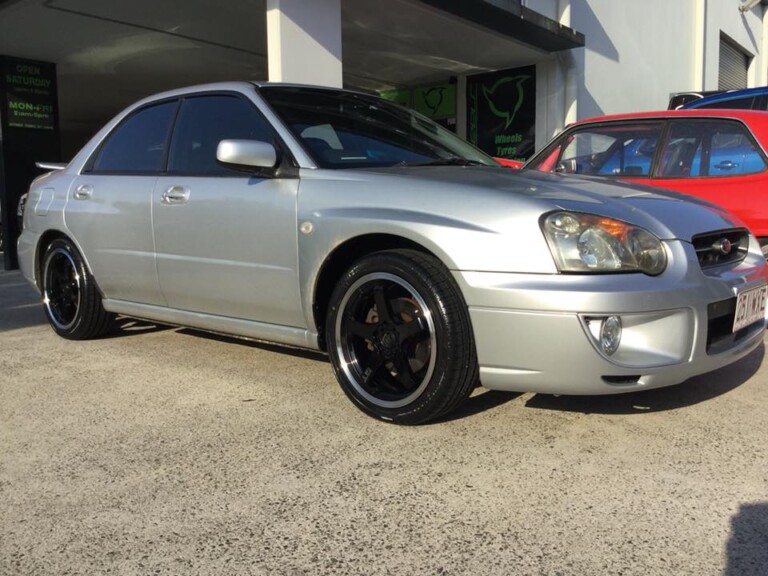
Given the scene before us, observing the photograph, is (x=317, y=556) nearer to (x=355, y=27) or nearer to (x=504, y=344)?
(x=504, y=344)

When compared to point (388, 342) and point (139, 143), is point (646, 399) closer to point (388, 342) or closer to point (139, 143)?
point (388, 342)

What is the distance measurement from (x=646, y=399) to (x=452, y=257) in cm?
126

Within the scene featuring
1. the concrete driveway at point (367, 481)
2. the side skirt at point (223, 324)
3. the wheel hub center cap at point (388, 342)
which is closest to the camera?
the concrete driveway at point (367, 481)


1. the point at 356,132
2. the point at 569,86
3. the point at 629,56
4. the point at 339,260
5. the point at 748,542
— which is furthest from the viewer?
the point at 629,56

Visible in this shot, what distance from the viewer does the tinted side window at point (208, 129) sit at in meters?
3.59

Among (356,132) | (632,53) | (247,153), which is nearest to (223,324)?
(247,153)

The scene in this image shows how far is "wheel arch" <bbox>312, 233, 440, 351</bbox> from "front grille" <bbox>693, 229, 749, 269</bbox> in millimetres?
1191

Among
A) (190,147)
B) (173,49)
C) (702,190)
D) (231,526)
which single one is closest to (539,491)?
(231,526)

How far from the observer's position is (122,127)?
4.43 metres

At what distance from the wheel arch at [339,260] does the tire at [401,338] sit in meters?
0.09

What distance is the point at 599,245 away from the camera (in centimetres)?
260

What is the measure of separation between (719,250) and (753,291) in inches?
9.5

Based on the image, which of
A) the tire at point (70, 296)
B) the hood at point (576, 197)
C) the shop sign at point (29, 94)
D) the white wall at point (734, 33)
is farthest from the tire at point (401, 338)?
the white wall at point (734, 33)

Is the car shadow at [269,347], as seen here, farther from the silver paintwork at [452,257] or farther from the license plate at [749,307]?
the license plate at [749,307]
